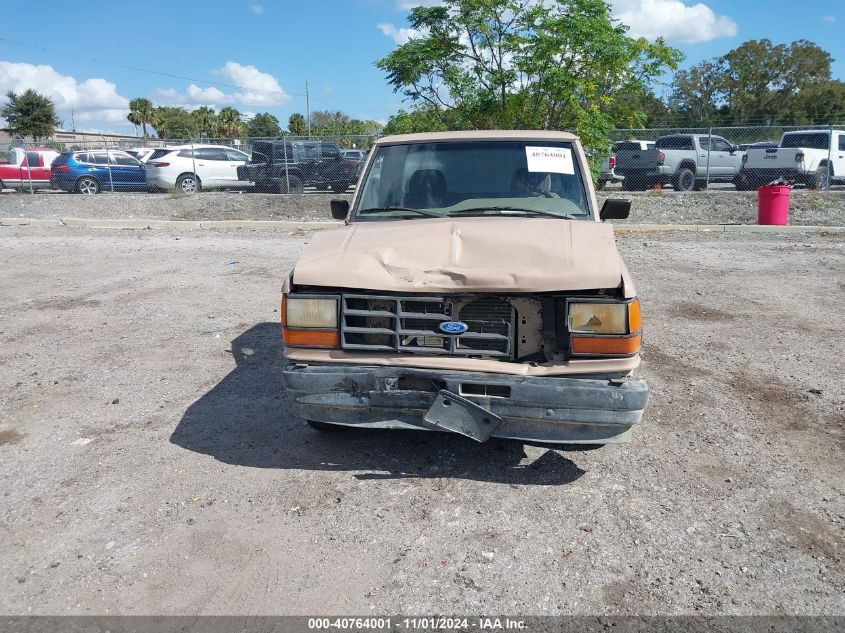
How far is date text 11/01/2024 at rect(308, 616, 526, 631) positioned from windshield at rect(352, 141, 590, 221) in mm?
2719

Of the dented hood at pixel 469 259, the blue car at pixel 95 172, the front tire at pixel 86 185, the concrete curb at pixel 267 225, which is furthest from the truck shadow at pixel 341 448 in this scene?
the front tire at pixel 86 185

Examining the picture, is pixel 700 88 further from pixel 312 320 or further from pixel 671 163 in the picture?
pixel 312 320

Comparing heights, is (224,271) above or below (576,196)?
below

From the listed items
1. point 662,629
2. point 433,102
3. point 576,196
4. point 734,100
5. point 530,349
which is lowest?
point 662,629

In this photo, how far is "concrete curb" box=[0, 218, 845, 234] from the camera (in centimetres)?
1444

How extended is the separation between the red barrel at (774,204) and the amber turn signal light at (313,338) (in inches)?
528

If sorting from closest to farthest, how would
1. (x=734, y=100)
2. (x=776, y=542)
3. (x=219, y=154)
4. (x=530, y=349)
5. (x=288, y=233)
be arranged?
(x=776, y=542)
(x=530, y=349)
(x=288, y=233)
(x=219, y=154)
(x=734, y=100)

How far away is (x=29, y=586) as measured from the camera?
9.97ft

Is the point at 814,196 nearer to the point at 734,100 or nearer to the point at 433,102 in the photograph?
the point at 433,102

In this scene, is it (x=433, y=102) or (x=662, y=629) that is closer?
(x=662, y=629)

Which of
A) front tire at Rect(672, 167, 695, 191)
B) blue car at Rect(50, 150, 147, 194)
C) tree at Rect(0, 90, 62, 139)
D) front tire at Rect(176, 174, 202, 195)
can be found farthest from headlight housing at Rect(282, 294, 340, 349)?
tree at Rect(0, 90, 62, 139)

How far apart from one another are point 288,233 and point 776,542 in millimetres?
13108

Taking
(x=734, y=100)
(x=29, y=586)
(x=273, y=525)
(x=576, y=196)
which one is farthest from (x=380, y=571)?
(x=734, y=100)

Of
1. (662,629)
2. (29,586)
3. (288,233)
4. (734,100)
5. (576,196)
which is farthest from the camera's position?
(734,100)
